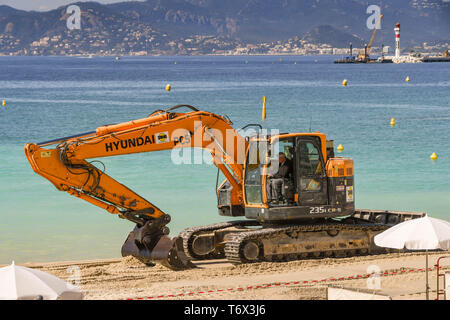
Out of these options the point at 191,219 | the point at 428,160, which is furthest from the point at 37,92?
the point at 191,219

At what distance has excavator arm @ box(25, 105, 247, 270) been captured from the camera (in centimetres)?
1580

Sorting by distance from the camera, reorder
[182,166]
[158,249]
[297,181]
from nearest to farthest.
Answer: [158,249], [297,181], [182,166]

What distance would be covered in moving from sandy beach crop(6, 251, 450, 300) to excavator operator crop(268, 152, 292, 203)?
1.36 metres

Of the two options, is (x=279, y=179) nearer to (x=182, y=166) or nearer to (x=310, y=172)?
(x=310, y=172)

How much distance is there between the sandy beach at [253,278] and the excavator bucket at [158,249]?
0.68ft

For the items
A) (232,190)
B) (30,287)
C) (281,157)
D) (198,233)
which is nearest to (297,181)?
(281,157)

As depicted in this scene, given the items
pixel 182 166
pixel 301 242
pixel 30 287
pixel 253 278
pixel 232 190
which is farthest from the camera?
pixel 182 166

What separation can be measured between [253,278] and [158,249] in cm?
195

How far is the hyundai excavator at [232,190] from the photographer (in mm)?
16047

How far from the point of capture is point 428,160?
4034cm

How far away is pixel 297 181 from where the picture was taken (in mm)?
17672

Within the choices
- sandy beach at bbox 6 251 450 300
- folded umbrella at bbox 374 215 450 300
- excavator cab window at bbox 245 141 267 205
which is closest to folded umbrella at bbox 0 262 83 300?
sandy beach at bbox 6 251 450 300

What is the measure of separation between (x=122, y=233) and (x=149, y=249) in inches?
278
